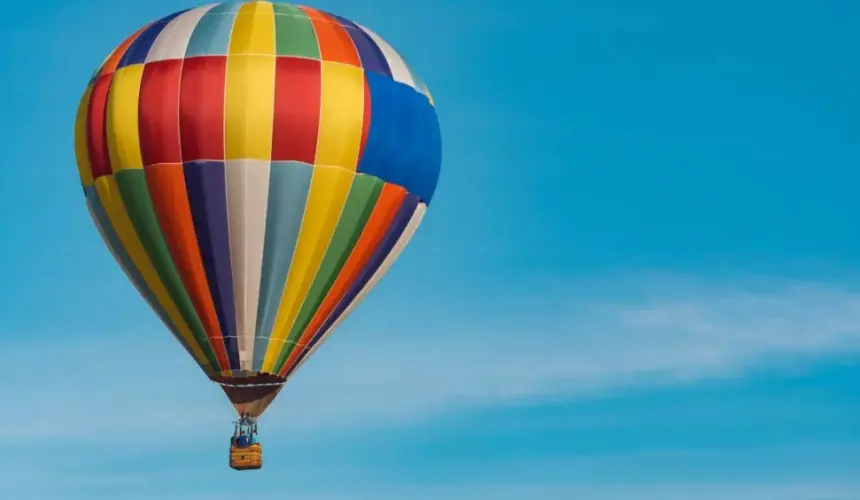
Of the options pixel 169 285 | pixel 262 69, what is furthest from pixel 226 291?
pixel 262 69

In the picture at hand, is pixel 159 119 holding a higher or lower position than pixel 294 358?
higher

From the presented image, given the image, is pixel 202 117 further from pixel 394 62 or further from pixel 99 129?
pixel 394 62

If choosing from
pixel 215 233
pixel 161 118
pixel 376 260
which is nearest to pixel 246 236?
pixel 215 233

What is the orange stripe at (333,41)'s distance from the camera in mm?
50438

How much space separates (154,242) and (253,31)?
16.7ft

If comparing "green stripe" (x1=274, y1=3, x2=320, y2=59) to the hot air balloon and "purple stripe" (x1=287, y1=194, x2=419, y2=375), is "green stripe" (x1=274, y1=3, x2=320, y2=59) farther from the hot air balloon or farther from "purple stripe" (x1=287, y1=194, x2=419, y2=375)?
"purple stripe" (x1=287, y1=194, x2=419, y2=375)

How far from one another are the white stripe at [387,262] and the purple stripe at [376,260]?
0.13 m

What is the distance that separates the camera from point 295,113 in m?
49.4

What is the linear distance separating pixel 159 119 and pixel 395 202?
5.56 meters

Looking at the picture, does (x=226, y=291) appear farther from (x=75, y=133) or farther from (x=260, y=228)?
(x=75, y=133)

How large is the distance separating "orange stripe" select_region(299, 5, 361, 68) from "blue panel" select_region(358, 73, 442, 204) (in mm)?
621

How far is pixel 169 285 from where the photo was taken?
165 ft

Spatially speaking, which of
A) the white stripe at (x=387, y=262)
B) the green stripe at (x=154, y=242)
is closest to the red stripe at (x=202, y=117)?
the green stripe at (x=154, y=242)

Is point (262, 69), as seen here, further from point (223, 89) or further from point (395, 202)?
point (395, 202)
